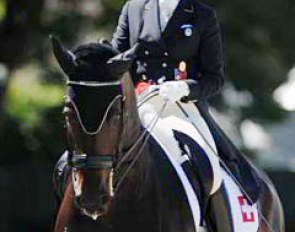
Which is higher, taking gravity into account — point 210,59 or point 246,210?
point 210,59

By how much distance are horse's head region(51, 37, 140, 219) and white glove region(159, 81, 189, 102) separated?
0.47 metres

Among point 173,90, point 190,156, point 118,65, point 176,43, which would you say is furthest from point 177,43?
point 118,65

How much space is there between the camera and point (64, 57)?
5.34 meters

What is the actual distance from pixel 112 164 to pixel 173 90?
705 millimetres

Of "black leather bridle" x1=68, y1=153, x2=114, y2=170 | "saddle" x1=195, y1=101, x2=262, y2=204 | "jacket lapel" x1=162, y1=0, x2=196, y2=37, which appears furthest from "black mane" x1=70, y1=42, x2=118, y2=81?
"saddle" x1=195, y1=101, x2=262, y2=204

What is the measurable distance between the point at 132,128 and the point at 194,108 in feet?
2.79

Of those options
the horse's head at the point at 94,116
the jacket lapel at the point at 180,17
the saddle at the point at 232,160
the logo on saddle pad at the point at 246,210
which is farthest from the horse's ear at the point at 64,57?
the logo on saddle pad at the point at 246,210

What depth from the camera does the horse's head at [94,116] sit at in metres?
5.25

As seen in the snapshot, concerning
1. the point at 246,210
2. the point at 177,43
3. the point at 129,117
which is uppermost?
the point at 177,43

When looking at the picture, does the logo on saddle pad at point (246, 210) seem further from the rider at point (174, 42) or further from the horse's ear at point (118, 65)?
the horse's ear at point (118, 65)

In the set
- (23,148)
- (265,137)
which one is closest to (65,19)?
(23,148)

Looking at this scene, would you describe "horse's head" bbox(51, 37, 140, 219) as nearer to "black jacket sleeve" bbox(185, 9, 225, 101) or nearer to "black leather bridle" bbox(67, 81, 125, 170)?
"black leather bridle" bbox(67, 81, 125, 170)

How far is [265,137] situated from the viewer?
15.6m

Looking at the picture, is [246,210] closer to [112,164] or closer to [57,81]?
[112,164]
